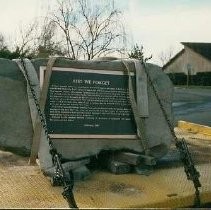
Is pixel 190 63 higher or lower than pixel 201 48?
lower

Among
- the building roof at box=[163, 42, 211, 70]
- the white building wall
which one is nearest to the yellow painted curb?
the white building wall

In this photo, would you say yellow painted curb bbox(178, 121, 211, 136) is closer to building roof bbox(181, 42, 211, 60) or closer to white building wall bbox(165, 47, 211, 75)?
white building wall bbox(165, 47, 211, 75)

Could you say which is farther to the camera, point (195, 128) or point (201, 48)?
point (201, 48)

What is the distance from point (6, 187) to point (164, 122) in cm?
197

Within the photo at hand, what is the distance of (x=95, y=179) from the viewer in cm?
458

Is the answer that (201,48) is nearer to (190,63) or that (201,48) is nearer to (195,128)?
(190,63)

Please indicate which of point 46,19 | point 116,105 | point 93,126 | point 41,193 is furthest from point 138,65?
point 46,19

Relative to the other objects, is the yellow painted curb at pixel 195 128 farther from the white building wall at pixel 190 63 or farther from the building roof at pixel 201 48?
the building roof at pixel 201 48

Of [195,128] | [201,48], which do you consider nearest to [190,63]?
[201,48]

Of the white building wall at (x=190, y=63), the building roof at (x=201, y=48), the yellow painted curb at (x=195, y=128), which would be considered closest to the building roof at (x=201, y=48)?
the building roof at (x=201, y=48)

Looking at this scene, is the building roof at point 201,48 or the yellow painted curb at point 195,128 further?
the building roof at point 201,48

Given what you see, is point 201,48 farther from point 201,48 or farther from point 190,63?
point 190,63

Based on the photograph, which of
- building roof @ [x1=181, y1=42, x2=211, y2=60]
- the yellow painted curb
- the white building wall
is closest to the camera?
the yellow painted curb

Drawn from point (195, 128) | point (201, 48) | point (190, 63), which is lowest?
point (195, 128)
